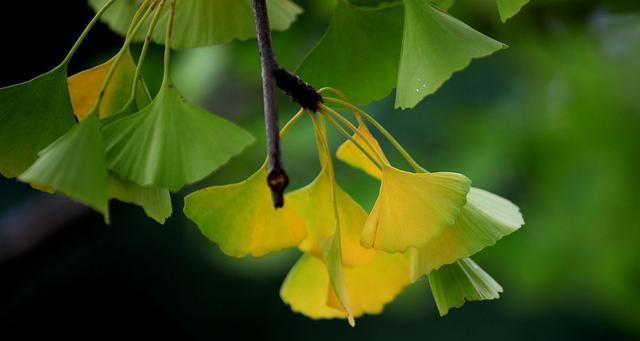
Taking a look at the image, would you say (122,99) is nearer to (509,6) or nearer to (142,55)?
(142,55)

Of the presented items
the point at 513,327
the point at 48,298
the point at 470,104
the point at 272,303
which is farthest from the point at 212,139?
the point at 513,327

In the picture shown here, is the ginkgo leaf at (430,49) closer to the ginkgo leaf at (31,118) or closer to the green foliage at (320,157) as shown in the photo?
the green foliage at (320,157)

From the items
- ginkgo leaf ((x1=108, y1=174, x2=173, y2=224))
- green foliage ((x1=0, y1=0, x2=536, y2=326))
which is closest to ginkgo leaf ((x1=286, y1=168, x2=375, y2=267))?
green foliage ((x1=0, y1=0, x2=536, y2=326))

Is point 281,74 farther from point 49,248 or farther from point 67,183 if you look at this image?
point 49,248

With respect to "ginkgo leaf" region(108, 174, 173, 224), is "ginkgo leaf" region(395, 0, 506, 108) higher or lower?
higher

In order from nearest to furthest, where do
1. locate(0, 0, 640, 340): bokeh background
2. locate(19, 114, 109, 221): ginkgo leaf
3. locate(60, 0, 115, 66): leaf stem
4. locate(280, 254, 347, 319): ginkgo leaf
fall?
locate(19, 114, 109, 221): ginkgo leaf, locate(60, 0, 115, 66): leaf stem, locate(280, 254, 347, 319): ginkgo leaf, locate(0, 0, 640, 340): bokeh background

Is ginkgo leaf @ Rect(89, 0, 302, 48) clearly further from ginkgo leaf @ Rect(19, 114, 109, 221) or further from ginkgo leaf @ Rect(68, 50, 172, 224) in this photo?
ginkgo leaf @ Rect(19, 114, 109, 221)

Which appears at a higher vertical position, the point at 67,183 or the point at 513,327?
the point at 67,183
